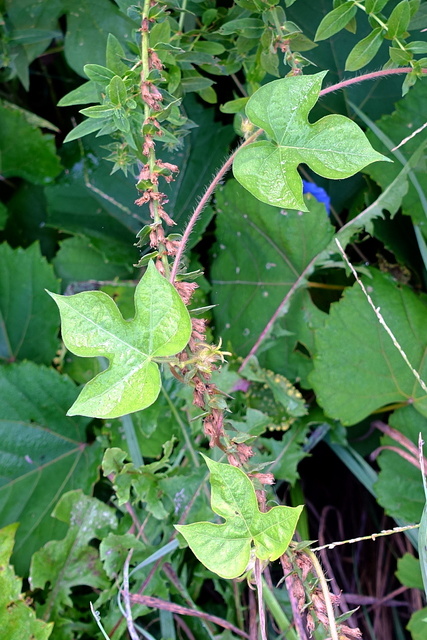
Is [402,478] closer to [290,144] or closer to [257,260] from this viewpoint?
[257,260]

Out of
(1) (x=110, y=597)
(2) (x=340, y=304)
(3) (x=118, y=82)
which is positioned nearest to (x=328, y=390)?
(2) (x=340, y=304)

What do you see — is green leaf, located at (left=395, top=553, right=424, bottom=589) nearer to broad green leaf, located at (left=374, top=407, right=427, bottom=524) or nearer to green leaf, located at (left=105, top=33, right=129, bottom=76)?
broad green leaf, located at (left=374, top=407, right=427, bottom=524)

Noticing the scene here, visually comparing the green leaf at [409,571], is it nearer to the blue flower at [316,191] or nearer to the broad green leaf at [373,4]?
the blue flower at [316,191]

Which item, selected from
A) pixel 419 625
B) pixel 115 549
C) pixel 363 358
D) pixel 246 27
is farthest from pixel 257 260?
pixel 419 625

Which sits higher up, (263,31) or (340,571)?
(263,31)

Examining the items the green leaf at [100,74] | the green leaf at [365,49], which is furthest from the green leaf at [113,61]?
the green leaf at [365,49]

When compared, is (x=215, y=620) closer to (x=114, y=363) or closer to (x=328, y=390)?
(x=328, y=390)
